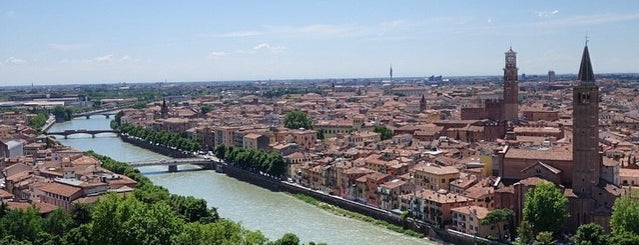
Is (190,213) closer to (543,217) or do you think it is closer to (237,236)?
(237,236)

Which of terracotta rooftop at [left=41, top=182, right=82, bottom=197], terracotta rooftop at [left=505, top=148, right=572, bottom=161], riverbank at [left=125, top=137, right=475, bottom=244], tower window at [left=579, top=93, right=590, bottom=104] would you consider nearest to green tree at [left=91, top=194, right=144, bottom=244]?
terracotta rooftop at [left=41, top=182, right=82, bottom=197]

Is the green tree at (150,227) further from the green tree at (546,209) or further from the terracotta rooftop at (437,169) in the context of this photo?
the terracotta rooftop at (437,169)

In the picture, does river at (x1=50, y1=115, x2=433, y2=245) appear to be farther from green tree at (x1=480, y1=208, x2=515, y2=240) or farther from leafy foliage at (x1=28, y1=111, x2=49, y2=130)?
leafy foliage at (x1=28, y1=111, x2=49, y2=130)

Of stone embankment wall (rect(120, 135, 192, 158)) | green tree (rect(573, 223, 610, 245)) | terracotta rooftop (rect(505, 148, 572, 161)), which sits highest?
terracotta rooftop (rect(505, 148, 572, 161))

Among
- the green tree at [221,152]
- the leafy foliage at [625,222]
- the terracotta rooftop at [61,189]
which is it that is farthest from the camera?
the green tree at [221,152]

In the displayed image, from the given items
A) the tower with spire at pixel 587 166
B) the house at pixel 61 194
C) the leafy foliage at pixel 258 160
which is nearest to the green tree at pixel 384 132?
the leafy foliage at pixel 258 160
